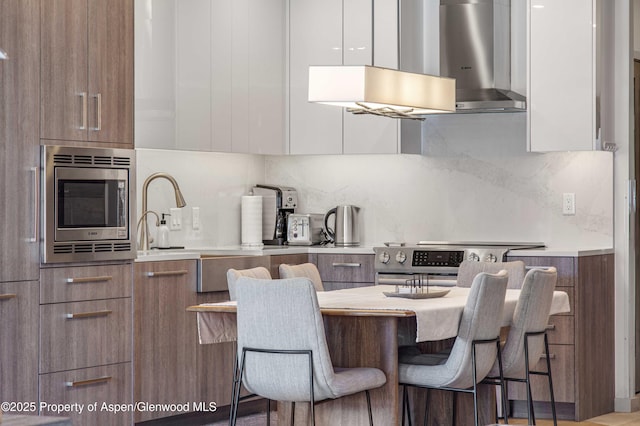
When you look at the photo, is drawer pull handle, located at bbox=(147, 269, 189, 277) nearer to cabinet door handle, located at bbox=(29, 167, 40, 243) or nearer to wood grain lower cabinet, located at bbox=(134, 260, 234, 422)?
wood grain lower cabinet, located at bbox=(134, 260, 234, 422)

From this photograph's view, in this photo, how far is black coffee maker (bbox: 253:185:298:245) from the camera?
679cm

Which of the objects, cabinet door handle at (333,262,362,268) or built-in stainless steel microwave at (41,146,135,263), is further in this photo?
cabinet door handle at (333,262,362,268)

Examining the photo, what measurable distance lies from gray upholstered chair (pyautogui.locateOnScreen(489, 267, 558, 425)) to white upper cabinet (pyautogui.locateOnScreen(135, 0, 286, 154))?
218 centimetres

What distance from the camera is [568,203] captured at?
6273 mm

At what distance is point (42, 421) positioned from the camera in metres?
2.14

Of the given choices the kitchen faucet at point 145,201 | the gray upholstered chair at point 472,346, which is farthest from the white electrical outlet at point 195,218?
the gray upholstered chair at point 472,346

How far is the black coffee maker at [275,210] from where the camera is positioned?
6.79 meters

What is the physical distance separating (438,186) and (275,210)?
105 centimetres

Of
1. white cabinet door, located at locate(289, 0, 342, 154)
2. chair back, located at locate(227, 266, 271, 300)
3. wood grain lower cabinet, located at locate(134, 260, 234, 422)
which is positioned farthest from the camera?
white cabinet door, located at locate(289, 0, 342, 154)

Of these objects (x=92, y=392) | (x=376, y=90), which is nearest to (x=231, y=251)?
(x=92, y=392)

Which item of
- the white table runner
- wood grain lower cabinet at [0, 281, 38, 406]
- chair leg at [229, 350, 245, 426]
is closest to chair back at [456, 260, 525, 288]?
the white table runner

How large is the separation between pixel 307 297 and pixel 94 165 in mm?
1561

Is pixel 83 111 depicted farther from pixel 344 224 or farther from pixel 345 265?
pixel 344 224

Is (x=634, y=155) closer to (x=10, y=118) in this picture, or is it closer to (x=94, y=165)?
(x=94, y=165)
